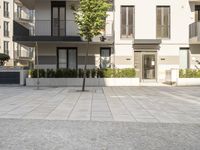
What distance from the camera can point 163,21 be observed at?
30.2 meters

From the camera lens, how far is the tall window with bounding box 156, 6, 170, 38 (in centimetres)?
3016

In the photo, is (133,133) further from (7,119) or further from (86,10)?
(86,10)

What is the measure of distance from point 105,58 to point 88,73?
3.56 meters

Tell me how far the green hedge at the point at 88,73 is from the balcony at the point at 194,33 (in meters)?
5.59

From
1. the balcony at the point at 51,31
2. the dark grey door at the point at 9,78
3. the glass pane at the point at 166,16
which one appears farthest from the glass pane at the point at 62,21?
the glass pane at the point at 166,16

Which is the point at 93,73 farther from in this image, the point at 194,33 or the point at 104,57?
the point at 194,33

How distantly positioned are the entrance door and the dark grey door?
9.92m

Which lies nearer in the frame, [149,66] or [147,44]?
[147,44]

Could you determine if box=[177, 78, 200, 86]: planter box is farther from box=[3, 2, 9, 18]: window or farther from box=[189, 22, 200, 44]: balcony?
box=[3, 2, 9, 18]: window

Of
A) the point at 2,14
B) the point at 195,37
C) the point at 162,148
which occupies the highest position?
the point at 2,14

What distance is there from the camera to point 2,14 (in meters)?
63.1

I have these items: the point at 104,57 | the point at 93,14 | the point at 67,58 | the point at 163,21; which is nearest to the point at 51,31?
the point at 67,58

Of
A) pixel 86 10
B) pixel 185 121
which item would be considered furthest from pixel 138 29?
pixel 185 121

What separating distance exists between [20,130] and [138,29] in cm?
2209
